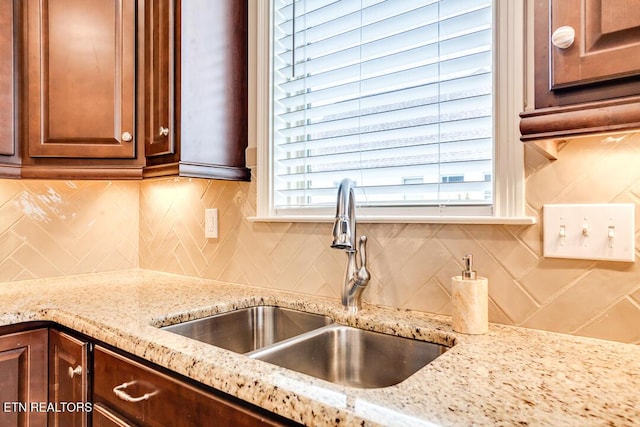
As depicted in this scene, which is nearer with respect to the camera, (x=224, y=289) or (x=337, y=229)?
(x=337, y=229)

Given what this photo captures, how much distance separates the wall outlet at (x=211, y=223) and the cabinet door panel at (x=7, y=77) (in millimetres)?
706

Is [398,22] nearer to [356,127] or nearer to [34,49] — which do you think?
[356,127]

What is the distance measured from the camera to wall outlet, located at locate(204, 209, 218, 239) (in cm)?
164

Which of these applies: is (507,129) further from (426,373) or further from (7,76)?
(7,76)

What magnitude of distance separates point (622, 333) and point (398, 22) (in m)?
0.99

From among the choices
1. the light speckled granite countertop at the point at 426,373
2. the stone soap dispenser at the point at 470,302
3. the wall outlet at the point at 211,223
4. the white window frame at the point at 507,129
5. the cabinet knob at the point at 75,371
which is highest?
the white window frame at the point at 507,129

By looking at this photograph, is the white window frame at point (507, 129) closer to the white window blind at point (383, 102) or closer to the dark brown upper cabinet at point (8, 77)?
the white window blind at point (383, 102)

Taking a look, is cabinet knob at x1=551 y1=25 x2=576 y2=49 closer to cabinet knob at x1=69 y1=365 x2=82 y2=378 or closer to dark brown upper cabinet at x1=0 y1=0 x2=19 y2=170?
cabinet knob at x1=69 y1=365 x2=82 y2=378

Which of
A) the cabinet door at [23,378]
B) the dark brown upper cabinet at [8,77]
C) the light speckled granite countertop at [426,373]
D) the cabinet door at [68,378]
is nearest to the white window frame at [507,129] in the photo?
the light speckled granite countertop at [426,373]

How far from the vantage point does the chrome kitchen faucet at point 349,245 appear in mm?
1080

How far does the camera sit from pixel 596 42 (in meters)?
0.62

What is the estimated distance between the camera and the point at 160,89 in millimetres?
1429

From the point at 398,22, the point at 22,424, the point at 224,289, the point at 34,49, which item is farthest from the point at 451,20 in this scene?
the point at 22,424

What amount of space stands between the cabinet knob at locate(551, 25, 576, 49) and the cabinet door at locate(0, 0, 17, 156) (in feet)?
5.43
